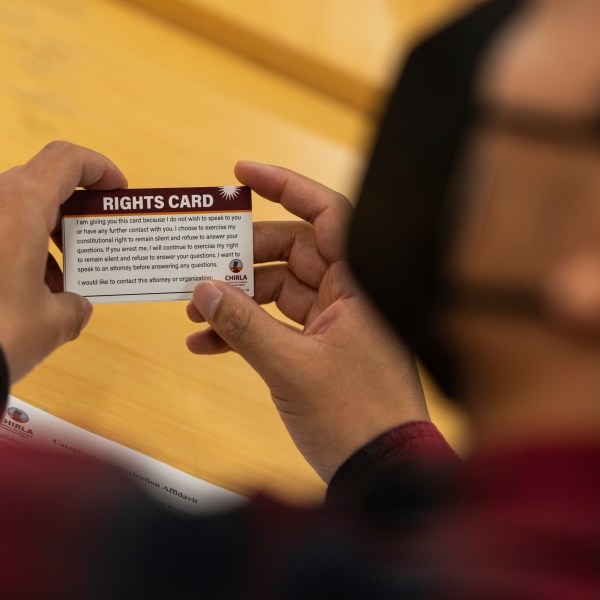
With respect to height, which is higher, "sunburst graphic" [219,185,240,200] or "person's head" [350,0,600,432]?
"person's head" [350,0,600,432]

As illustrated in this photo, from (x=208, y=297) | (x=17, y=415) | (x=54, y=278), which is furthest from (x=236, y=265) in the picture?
(x=17, y=415)

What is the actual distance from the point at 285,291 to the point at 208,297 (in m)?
0.12

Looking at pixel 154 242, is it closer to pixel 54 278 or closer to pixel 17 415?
pixel 54 278

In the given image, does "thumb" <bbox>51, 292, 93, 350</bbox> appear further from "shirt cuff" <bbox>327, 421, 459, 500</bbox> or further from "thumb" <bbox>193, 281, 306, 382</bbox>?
"shirt cuff" <bbox>327, 421, 459, 500</bbox>

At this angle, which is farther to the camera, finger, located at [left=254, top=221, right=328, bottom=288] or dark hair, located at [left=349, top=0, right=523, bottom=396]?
finger, located at [left=254, top=221, right=328, bottom=288]

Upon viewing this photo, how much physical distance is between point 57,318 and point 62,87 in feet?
1.15

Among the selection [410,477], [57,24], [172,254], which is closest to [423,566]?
[410,477]

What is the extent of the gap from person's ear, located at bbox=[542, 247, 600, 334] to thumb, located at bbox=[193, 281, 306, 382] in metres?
0.27

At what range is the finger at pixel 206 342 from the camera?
1.95ft

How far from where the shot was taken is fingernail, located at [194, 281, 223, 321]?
0.51 metres

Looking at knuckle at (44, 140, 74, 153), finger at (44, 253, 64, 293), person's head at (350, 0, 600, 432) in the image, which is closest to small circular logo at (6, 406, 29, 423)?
finger at (44, 253, 64, 293)

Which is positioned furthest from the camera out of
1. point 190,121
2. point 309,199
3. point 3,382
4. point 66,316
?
point 190,121

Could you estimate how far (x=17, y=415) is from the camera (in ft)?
1.97

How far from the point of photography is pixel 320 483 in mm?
628
